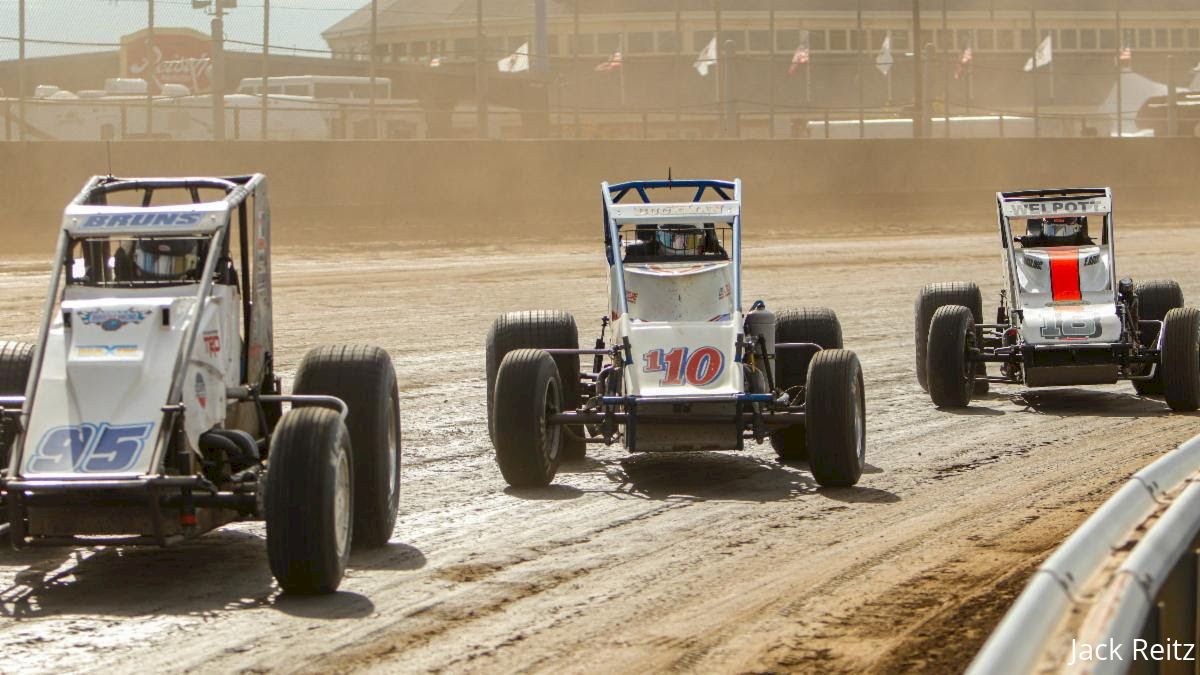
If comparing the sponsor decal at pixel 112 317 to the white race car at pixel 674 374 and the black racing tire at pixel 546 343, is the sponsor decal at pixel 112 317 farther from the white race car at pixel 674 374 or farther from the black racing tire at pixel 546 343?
the black racing tire at pixel 546 343

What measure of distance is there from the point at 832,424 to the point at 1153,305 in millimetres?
6208

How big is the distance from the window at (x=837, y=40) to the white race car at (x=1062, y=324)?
128 ft

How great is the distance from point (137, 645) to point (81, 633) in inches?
13.1

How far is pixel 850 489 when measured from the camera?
399 inches

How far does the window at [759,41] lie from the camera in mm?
50438

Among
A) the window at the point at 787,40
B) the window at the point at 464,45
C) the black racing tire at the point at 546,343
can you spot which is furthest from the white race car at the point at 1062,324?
the window at the point at 787,40

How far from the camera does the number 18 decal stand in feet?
23.3

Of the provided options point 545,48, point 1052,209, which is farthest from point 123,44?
point 1052,209

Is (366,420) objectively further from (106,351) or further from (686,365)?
(686,365)

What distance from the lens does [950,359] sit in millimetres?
13977

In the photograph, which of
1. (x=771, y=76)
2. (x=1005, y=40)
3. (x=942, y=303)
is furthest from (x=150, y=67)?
(x=1005, y=40)

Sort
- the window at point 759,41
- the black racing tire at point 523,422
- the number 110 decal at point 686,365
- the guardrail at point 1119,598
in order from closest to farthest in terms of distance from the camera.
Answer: the guardrail at point 1119,598 < the black racing tire at point 523,422 < the number 110 decal at point 686,365 < the window at point 759,41

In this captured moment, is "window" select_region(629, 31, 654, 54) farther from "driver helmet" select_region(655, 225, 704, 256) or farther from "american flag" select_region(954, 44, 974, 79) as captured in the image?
"driver helmet" select_region(655, 225, 704, 256)

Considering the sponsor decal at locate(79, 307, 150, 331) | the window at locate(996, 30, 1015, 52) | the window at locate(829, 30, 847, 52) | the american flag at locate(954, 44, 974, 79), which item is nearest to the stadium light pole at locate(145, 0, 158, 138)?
the sponsor decal at locate(79, 307, 150, 331)
